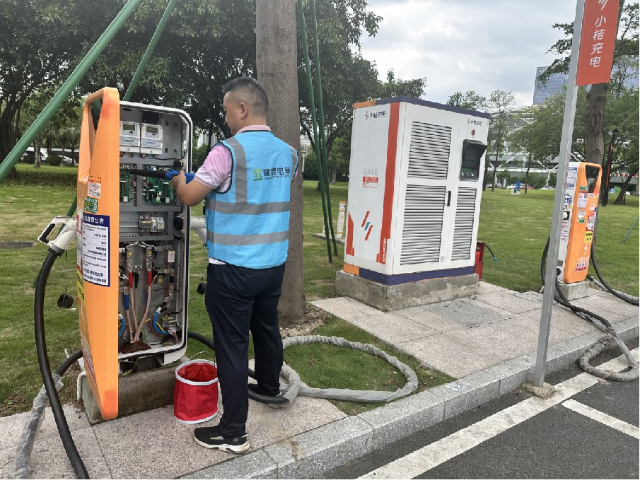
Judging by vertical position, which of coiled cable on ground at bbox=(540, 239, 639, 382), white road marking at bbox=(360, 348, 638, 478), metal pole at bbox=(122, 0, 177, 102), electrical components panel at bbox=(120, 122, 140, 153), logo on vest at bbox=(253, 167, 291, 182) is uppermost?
metal pole at bbox=(122, 0, 177, 102)

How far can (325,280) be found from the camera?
6660mm

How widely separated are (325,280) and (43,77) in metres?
18.2

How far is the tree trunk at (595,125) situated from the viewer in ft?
27.0

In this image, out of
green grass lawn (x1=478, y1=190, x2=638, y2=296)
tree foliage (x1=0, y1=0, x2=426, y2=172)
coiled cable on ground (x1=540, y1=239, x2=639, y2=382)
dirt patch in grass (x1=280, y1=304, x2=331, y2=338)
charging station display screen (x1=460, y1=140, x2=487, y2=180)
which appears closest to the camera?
coiled cable on ground (x1=540, y1=239, x2=639, y2=382)

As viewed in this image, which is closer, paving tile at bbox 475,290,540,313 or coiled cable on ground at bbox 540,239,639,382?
coiled cable on ground at bbox 540,239,639,382

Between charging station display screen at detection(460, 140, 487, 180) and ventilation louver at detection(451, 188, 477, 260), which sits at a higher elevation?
charging station display screen at detection(460, 140, 487, 180)

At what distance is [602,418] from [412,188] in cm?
284

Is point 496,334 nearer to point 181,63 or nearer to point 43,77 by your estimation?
point 181,63

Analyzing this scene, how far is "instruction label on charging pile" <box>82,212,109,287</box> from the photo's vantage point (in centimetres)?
217

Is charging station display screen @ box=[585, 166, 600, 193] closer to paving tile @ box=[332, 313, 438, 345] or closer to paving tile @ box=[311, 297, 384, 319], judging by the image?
paving tile @ box=[332, 313, 438, 345]

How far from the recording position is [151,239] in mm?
2809

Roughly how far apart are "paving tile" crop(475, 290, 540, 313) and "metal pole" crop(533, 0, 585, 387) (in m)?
1.98

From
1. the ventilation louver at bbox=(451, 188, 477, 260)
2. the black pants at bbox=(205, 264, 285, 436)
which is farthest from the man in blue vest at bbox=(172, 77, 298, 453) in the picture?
the ventilation louver at bbox=(451, 188, 477, 260)

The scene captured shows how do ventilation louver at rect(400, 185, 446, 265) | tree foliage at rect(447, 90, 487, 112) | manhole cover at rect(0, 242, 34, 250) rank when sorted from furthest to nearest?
tree foliage at rect(447, 90, 487, 112), manhole cover at rect(0, 242, 34, 250), ventilation louver at rect(400, 185, 446, 265)
